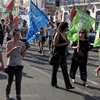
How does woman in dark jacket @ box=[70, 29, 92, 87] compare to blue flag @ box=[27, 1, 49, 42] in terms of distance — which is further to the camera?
blue flag @ box=[27, 1, 49, 42]

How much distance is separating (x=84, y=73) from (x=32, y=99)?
6.29 feet

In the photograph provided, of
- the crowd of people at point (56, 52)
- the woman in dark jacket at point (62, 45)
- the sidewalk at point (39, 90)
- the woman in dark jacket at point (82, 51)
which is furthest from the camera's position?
the woman in dark jacket at point (82, 51)

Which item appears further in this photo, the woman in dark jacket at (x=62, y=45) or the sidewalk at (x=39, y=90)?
the woman in dark jacket at (x=62, y=45)

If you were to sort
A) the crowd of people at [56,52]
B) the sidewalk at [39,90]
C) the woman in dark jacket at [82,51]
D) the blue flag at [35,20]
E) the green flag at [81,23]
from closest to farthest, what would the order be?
the crowd of people at [56,52]
the sidewalk at [39,90]
the woman in dark jacket at [82,51]
the blue flag at [35,20]
the green flag at [81,23]

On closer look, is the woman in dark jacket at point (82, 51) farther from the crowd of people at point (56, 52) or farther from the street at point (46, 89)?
the street at point (46, 89)

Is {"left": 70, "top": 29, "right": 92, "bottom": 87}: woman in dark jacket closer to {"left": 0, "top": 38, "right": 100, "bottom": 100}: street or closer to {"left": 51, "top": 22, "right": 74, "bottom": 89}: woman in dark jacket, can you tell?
{"left": 0, "top": 38, "right": 100, "bottom": 100}: street

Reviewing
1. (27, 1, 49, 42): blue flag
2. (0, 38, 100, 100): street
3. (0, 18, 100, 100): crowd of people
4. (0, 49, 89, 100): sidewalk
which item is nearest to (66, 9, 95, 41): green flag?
(0, 18, 100, 100): crowd of people

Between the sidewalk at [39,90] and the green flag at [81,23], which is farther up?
the green flag at [81,23]

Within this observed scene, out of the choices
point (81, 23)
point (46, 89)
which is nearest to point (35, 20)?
point (81, 23)

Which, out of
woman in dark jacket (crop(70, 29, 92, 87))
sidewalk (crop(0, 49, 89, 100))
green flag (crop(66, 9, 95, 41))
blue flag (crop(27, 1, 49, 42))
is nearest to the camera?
sidewalk (crop(0, 49, 89, 100))

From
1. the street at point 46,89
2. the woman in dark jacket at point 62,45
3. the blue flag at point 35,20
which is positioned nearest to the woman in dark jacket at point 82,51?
the street at point 46,89

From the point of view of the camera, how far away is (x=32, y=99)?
17.1 feet

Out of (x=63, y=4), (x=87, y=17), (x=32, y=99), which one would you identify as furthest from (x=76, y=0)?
(x=32, y=99)

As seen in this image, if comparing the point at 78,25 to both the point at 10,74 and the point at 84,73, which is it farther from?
the point at 10,74
